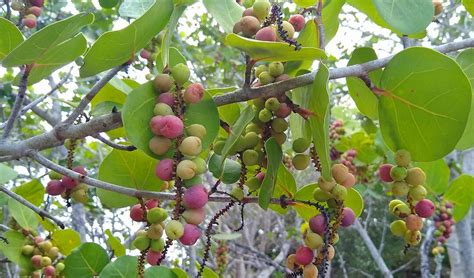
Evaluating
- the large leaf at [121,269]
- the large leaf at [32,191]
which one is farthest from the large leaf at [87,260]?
the large leaf at [32,191]

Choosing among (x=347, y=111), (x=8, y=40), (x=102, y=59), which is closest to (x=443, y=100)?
(x=102, y=59)

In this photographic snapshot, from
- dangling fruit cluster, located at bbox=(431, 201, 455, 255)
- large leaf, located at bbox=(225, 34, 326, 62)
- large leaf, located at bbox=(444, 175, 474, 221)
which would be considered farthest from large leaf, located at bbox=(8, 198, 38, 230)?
dangling fruit cluster, located at bbox=(431, 201, 455, 255)

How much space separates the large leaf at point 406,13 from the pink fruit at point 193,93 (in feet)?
0.88

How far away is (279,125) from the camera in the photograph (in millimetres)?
880

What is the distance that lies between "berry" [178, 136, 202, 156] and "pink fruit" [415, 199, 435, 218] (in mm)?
393

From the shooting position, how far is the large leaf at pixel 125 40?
2.49 feet

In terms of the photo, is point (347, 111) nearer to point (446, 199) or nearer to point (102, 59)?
point (446, 199)

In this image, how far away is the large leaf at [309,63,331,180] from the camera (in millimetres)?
734

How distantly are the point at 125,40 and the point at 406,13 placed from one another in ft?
1.26

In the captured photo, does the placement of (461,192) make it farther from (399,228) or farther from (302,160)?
(302,160)

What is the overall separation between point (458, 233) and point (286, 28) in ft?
6.94

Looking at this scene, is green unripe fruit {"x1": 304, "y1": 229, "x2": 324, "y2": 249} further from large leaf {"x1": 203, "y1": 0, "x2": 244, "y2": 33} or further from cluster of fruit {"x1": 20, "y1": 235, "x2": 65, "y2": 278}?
cluster of fruit {"x1": 20, "y1": 235, "x2": 65, "y2": 278}

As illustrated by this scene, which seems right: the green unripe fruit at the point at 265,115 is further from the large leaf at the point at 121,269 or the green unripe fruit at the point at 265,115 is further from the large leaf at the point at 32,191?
the large leaf at the point at 32,191

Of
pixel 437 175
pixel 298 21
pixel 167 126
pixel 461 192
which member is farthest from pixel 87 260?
pixel 461 192
